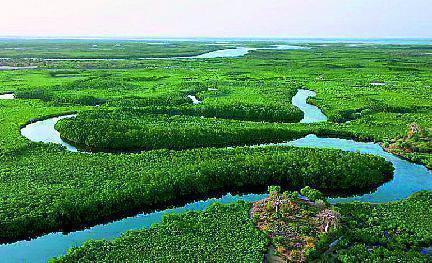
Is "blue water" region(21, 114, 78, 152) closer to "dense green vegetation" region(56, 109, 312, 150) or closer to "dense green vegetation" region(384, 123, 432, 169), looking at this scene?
"dense green vegetation" region(56, 109, 312, 150)

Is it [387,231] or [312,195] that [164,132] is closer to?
[312,195]

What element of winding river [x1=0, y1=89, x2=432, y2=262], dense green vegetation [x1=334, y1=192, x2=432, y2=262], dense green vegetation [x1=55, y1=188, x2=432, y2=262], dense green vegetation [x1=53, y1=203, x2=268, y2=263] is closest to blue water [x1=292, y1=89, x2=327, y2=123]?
winding river [x1=0, y1=89, x2=432, y2=262]

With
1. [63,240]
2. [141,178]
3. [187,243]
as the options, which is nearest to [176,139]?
[141,178]

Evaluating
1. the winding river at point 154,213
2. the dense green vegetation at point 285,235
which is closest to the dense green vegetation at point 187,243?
the dense green vegetation at point 285,235

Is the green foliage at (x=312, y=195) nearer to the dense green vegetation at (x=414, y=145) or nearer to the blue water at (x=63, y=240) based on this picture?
the blue water at (x=63, y=240)

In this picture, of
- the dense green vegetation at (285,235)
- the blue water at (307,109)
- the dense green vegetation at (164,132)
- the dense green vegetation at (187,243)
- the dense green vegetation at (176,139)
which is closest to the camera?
the dense green vegetation at (187,243)

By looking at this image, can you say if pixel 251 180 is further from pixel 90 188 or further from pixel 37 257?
pixel 37 257

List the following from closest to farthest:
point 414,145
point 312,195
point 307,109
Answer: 1. point 312,195
2. point 414,145
3. point 307,109
